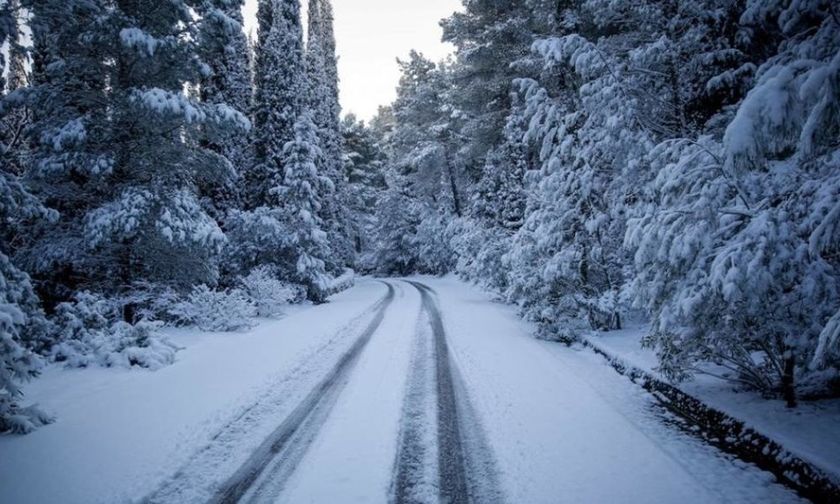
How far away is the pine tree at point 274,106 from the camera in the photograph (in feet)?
84.3

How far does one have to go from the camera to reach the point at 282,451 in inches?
192

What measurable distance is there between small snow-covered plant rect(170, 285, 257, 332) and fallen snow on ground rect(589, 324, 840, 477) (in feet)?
37.9

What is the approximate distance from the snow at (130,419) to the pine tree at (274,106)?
17.1m

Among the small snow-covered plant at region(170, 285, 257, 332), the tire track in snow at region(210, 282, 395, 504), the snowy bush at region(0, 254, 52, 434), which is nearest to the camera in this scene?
the tire track in snow at region(210, 282, 395, 504)

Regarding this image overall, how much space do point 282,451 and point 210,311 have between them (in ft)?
31.0

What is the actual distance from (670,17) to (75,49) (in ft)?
47.5

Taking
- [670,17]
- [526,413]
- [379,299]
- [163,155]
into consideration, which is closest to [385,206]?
[379,299]

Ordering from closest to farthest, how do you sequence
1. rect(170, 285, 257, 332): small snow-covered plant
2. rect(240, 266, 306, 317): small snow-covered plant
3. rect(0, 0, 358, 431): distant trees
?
rect(0, 0, 358, 431): distant trees < rect(170, 285, 257, 332): small snow-covered plant < rect(240, 266, 306, 317): small snow-covered plant

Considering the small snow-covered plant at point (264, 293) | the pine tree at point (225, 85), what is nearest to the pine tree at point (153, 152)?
the pine tree at point (225, 85)

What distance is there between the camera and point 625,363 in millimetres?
7641

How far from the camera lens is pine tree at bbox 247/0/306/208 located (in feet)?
84.3

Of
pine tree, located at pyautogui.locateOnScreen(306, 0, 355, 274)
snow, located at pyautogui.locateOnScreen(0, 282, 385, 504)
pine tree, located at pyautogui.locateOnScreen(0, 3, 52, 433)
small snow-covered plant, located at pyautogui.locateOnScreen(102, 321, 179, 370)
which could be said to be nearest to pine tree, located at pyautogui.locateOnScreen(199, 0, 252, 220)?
pine tree, located at pyautogui.locateOnScreen(306, 0, 355, 274)

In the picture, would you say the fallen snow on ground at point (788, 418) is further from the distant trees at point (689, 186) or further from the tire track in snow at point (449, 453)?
the tire track in snow at point (449, 453)

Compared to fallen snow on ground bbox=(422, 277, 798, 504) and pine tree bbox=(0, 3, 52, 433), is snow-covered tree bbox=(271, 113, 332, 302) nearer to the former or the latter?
pine tree bbox=(0, 3, 52, 433)
